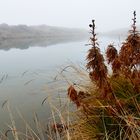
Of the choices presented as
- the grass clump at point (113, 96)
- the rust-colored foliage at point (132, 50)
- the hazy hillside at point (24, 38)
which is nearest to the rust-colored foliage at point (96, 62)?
the grass clump at point (113, 96)

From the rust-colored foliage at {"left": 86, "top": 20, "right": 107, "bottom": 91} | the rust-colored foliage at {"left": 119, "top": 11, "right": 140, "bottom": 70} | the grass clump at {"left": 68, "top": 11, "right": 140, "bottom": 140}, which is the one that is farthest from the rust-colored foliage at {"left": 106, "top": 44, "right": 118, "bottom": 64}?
the rust-colored foliage at {"left": 86, "top": 20, "right": 107, "bottom": 91}

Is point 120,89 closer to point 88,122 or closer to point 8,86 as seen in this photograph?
point 88,122

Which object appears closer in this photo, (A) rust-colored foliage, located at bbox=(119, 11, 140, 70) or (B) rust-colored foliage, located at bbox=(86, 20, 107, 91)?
(B) rust-colored foliage, located at bbox=(86, 20, 107, 91)

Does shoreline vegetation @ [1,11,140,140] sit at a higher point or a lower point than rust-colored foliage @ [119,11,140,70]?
lower

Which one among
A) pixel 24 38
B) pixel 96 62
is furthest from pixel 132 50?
pixel 24 38

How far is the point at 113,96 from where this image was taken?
293cm

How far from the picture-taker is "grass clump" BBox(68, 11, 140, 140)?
8.76ft

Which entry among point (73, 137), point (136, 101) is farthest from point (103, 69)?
point (73, 137)

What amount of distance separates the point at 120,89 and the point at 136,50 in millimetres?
905

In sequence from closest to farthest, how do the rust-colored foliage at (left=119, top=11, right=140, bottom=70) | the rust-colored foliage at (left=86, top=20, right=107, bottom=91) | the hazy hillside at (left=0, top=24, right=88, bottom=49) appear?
the rust-colored foliage at (left=86, top=20, right=107, bottom=91) → the rust-colored foliage at (left=119, top=11, right=140, bottom=70) → the hazy hillside at (left=0, top=24, right=88, bottom=49)

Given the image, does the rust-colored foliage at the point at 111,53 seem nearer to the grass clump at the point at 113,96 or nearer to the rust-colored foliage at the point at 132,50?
the grass clump at the point at 113,96

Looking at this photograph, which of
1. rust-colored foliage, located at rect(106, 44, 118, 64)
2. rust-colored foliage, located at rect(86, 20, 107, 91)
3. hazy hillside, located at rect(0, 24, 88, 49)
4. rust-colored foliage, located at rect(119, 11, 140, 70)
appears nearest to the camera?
rust-colored foliage, located at rect(86, 20, 107, 91)

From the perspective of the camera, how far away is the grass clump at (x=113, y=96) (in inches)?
105

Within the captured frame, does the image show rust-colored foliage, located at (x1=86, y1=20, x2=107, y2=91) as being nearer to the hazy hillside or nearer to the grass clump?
the grass clump
